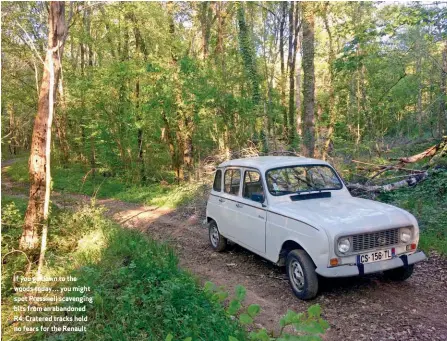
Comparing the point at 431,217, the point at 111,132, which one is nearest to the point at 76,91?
the point at 111,132

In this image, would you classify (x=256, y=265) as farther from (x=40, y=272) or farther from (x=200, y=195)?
(x=200, y=195)

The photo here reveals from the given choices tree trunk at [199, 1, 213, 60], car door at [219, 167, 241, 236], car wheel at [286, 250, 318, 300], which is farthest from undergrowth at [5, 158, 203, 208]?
tree trunk at [199, 1, 213, 60]

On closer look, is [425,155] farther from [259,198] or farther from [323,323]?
[323,323]

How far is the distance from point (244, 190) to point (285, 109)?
1880 cm

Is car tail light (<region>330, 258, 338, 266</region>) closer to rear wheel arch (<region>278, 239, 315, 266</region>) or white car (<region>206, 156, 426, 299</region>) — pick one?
white car (<region>206, 156, 426, 299</region>)

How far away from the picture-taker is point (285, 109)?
78.7ft

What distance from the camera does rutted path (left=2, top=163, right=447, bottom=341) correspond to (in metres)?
4.04

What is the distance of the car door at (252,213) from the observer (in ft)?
Result: 18.4

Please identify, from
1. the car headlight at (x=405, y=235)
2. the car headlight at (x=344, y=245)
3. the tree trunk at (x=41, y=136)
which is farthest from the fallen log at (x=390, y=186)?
the tree trunk at (x=41, y=136)

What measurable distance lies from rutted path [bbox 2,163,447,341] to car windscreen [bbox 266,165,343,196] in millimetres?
1515

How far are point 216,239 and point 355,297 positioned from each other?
3.24 meters

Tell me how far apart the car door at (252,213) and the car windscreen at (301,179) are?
24 centimetres

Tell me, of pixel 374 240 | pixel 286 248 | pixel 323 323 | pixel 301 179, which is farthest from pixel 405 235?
pixel 323 323

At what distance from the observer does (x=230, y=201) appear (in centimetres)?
658
